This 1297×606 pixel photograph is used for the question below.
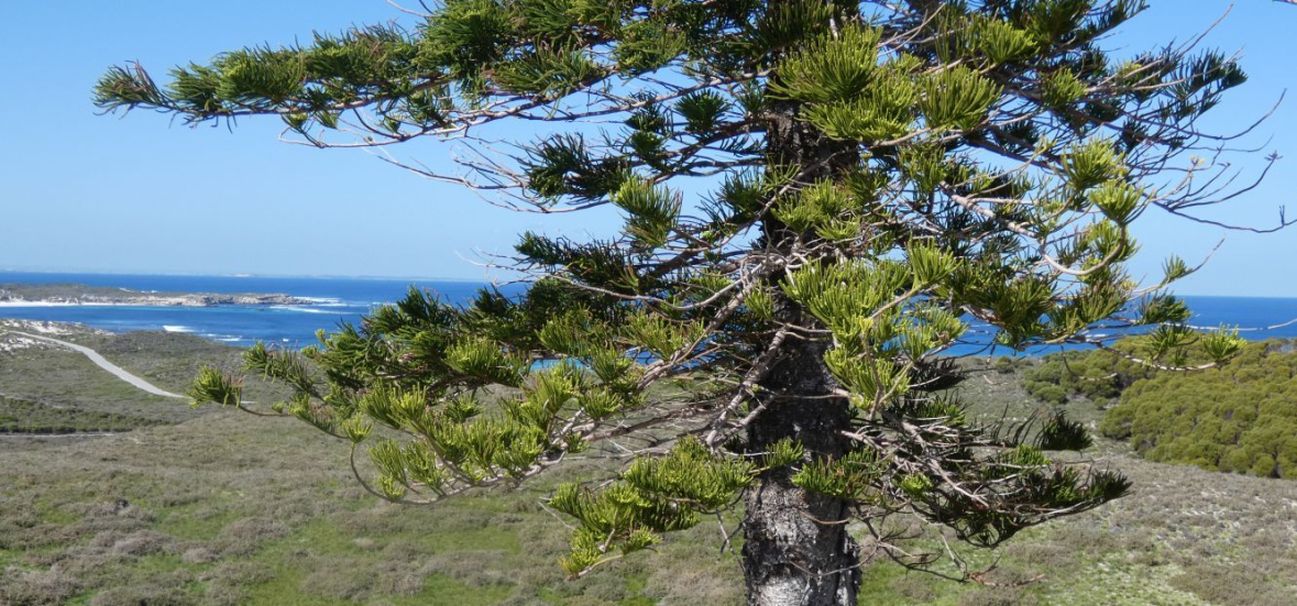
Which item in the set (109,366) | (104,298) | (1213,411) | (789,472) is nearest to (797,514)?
(789,472)

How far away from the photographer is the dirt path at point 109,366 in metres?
40.8

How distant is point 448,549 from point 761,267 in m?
11.8

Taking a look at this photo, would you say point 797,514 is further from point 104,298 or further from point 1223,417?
point 104,298

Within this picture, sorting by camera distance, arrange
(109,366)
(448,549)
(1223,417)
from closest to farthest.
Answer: (448,549)
(1223,417)
(109,366)

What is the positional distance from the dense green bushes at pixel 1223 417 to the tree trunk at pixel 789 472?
670 inches

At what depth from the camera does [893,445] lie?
141 inches

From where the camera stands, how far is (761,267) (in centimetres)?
328

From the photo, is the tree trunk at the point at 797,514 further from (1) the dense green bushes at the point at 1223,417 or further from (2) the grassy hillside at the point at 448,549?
(1) the dense green bushes at the point at 1223,417

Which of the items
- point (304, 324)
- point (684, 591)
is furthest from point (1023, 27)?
point (304, 324)

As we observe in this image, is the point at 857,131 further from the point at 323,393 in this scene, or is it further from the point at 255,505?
the point at 255,505

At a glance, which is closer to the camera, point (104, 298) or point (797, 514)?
point (797, 514)

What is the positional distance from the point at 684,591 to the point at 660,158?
9.24m

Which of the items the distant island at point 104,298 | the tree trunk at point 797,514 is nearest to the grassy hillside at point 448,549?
the tree trunk at point 797,514

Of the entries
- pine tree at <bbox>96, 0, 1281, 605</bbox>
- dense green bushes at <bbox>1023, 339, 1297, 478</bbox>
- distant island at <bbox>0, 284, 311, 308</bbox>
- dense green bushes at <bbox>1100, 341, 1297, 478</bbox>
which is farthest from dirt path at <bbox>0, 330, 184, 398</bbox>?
distant island at <bbox>0, 284, 311, 308</bbox>
